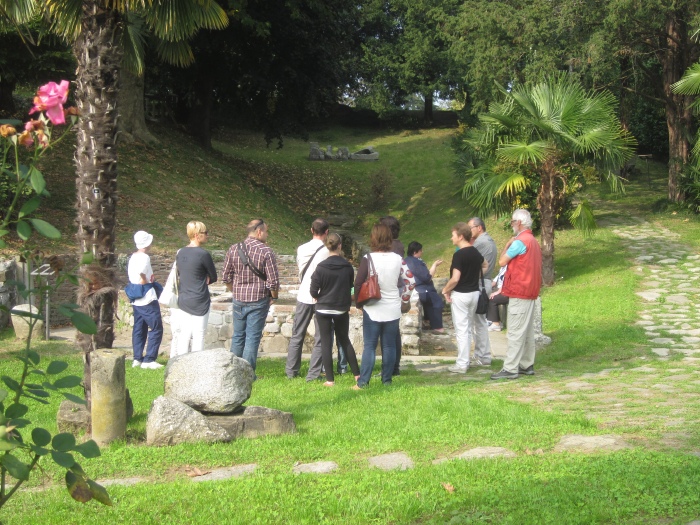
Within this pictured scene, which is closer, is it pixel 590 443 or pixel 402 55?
pixel 590 443

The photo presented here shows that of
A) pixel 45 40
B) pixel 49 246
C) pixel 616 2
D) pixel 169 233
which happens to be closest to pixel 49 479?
pixel 49 246

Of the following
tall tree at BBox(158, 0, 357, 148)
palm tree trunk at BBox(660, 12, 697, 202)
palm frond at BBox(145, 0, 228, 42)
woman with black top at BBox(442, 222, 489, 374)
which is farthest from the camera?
tall tree at BBox(158, 0, 357, 148)

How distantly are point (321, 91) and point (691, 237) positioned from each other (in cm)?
1360

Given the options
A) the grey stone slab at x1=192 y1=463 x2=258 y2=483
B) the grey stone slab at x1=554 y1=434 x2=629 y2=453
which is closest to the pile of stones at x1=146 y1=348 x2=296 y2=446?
the grey stone slab at x1=192 y1=463 x2=258 y2=483

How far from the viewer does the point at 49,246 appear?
49.4ft

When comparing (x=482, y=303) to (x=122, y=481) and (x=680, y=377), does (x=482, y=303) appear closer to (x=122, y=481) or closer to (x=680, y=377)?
(x=680, y=377)

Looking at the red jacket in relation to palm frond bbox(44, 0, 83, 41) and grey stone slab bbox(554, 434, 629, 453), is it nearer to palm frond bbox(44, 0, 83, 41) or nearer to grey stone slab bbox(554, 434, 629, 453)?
grey stone slab bbox(554, 434, 629, 453)

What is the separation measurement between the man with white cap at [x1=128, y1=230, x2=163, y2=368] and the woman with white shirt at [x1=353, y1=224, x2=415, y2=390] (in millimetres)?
2946

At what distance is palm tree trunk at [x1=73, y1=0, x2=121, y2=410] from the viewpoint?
6.43m

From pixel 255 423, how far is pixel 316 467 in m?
0.96

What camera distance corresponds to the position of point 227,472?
5379mm

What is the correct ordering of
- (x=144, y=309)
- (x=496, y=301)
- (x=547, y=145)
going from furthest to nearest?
(x=547, y=145)
(x=496, y=301)
(x=144, y=309)

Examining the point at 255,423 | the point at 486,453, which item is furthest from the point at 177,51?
the point at 486,453

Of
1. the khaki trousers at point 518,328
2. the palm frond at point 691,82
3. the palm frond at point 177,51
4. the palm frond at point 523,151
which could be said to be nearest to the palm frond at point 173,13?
the khaki trousers at point 518,328
